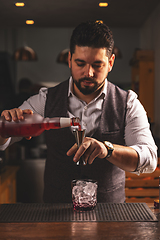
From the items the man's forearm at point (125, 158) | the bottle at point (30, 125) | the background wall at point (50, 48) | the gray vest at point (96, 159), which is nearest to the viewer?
the bottle at point (30, 125)

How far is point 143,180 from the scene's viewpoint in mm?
2799

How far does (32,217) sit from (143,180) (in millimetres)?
1718

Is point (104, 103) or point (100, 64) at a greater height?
point (100, 64)

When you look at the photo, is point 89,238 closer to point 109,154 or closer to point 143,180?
point 109,154

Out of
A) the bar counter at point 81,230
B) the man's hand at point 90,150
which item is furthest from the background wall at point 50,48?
the bar counter at point 81,230

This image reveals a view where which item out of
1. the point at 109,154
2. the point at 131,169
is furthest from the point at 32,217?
the point at 131,169

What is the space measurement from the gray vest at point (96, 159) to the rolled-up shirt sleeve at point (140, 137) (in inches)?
1.7

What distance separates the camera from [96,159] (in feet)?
5.84

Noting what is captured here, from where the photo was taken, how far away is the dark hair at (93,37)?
1.63 metres

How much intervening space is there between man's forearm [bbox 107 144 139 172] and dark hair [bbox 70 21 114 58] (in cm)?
55

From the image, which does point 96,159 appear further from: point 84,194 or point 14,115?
point 14,115

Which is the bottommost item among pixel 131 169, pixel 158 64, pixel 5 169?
pixel 5 169

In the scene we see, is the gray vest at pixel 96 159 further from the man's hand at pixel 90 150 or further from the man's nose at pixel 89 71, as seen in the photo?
the man's hand at pixel 90 150

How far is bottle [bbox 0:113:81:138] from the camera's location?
120cm
